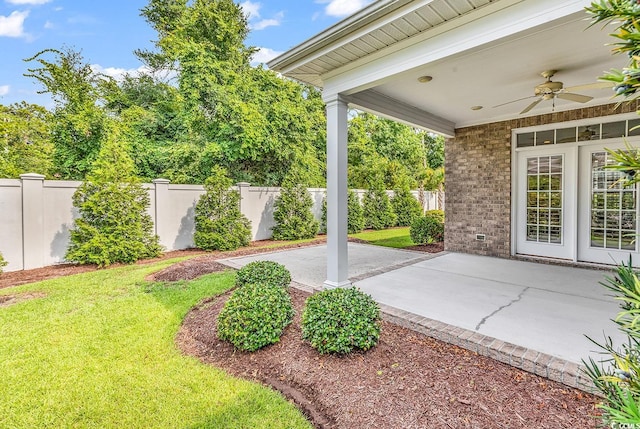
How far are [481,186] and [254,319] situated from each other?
6.02 m

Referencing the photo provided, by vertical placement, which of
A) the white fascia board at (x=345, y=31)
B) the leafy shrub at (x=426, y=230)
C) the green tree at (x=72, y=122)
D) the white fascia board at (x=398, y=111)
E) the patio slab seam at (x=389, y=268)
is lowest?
the patio slab seam at (x=389, y=268)

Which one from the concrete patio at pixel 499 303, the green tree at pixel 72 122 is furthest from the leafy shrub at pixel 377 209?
the green tree at pixel 72 122

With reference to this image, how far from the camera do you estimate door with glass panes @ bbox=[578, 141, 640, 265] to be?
216 inches

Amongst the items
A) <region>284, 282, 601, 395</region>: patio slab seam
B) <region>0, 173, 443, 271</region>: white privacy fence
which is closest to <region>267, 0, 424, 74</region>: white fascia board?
<region>284, 282, 601, 395</region>: patio slab seam

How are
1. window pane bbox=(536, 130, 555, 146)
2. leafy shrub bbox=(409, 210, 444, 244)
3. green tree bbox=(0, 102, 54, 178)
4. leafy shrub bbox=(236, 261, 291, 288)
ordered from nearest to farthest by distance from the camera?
leafy shrub bbox=(236, 261, 291, 288), window pane bbox=(536, 130, 555, 146), leafy shrub bbox=(409, 210, 444, 244), green tree bbox=(0, 102, 54, 178)

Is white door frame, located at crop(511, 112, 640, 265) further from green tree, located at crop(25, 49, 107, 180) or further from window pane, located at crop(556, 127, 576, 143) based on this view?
green tree, located at crop(25, 49, 107, 180)

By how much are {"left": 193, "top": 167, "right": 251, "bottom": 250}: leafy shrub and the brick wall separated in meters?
5.74

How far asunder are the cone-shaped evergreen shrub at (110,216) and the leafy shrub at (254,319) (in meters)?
4.97

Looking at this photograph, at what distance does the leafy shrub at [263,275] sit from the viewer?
454 centimetres

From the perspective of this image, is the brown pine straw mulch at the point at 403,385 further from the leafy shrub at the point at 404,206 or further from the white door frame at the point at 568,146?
the leafy shrub at the point at 404,206

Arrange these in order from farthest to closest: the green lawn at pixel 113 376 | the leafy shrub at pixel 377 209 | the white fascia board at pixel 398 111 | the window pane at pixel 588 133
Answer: the leafy shrub at pixel 377 209, the window pane at pixel 588 133, the white fascia board at pixel 398 111, the green lawn at pixel 113 376

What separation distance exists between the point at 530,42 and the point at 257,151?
9878 mm

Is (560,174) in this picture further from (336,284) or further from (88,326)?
(88,326)

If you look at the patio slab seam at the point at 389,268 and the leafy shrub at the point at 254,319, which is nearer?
the leafy shrub at the point at 254,319
